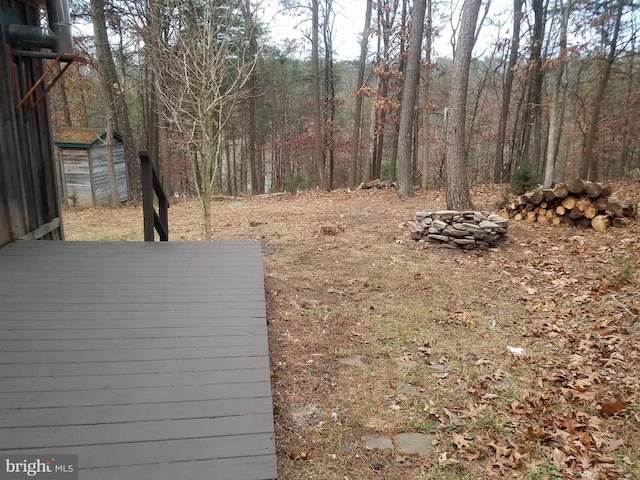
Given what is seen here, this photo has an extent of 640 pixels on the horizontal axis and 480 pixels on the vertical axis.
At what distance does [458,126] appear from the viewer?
823 cm

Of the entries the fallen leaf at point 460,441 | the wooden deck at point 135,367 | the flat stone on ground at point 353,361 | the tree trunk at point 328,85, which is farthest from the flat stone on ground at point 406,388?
the tree trunk at point 328,85

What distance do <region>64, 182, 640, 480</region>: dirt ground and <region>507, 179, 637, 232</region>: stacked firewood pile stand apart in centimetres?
26

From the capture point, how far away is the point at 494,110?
22.5 m

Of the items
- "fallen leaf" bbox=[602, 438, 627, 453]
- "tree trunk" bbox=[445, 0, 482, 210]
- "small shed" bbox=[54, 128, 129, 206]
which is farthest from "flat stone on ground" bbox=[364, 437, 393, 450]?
"small shed" bbox=[54, 128, 129, 206]

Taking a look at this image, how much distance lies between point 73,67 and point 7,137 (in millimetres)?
12485

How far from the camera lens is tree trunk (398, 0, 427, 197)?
11016 millimetres

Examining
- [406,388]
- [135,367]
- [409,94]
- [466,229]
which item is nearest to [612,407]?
[406,388]

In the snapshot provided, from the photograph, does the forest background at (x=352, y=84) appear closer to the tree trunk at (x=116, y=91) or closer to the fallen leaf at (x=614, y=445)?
the tree trunk at (x=116, y=91)

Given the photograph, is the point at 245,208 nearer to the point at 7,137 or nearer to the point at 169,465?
the point at 7,137

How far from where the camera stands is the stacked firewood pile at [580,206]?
7.30 metres

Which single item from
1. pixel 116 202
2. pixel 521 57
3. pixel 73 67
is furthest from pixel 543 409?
pixel 73 67

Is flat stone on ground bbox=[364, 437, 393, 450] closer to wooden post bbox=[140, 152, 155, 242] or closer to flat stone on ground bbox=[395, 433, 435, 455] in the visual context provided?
flat stone on ground bbox=[395, 433, 435, 455]

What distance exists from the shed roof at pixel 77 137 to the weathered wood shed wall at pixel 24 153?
1047 cm

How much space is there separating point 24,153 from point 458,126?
7294 millimetres
